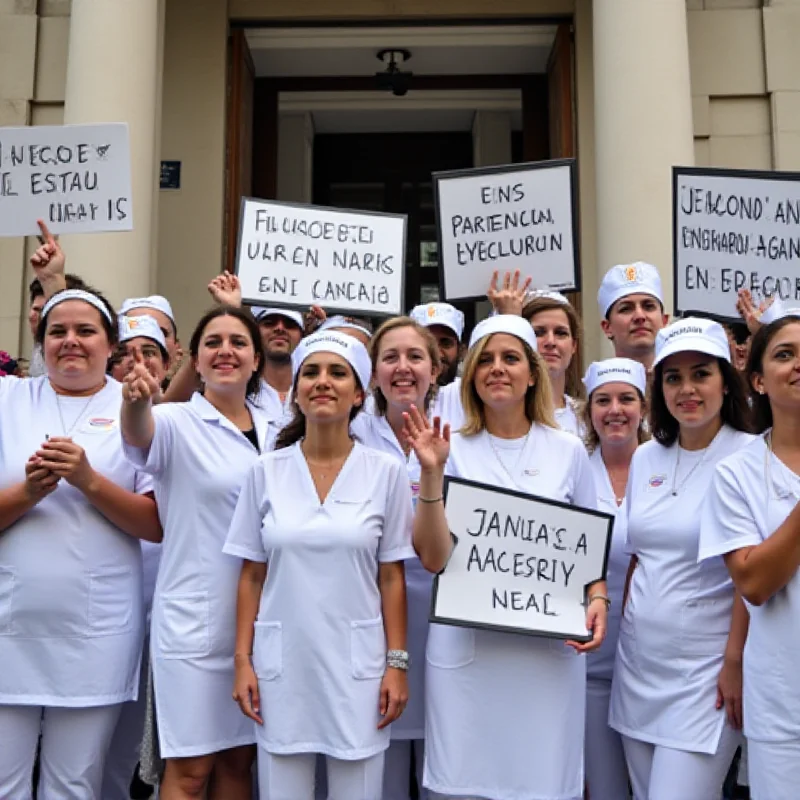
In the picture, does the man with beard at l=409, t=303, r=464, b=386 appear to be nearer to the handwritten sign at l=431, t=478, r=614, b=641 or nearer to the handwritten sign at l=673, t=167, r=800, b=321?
the handwritten sign at l=673, t=167, r=800, b=321

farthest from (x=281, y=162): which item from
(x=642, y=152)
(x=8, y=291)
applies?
(x=642, y=152)

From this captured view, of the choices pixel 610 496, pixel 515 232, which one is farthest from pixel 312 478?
pixel 515 232

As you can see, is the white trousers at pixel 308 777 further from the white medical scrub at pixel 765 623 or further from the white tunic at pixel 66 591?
the white medical scrub at pixel 765 623

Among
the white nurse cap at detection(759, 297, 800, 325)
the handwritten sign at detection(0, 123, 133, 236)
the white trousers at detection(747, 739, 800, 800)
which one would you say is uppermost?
the handwritten sign at detection(0, 123, 133, 236)

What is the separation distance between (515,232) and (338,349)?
74.7 inches

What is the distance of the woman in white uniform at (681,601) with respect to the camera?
137 inches

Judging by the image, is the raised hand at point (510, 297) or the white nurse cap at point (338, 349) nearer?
the white nurse cap at point (338, 349)

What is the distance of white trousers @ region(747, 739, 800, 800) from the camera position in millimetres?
3068

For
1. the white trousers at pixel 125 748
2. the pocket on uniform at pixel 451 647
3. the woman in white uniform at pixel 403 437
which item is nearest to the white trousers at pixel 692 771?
the pocket on uniform at pixel 451 647

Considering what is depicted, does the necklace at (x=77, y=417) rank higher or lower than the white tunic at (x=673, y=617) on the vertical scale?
higher

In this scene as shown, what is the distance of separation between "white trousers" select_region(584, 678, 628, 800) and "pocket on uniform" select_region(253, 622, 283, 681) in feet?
3.99

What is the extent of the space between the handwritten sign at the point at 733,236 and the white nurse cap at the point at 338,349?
182 cm

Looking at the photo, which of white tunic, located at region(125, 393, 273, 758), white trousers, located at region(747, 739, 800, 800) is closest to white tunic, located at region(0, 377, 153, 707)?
white tunic, located at region(125, 393, 273, 758)

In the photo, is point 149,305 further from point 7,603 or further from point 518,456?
point 518,456
